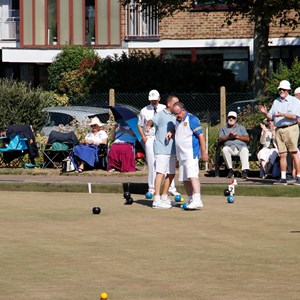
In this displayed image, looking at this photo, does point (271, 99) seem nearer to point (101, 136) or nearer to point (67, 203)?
point (101, 136)

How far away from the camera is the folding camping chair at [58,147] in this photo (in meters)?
21.9

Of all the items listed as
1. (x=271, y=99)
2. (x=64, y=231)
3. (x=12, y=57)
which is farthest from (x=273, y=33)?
(x=64, y=231)

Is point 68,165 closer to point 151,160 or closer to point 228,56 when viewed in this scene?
point 151,160

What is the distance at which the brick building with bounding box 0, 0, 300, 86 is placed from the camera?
42.0 meters

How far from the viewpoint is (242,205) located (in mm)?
16203

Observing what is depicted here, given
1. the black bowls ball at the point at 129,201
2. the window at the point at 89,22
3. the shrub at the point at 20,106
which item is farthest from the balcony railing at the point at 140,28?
the black bowls ball at the point at 129,201

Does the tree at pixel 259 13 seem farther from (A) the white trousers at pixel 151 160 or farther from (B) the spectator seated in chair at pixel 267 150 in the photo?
(A) the white trousers at pixel 151 160

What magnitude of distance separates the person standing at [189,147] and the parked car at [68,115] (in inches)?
356

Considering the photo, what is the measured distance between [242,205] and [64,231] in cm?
368

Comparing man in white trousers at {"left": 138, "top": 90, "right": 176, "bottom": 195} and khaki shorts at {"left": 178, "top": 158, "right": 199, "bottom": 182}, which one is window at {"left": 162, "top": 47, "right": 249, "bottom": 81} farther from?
khaki shorts at {"left": 178, "top": 158, "right": 199, "bottom": 182}

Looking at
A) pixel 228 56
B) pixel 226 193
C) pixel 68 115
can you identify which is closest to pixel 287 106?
pixel 226 193

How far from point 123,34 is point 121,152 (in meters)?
22.5

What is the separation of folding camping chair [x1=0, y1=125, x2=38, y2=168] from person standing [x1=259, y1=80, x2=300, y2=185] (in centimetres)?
561

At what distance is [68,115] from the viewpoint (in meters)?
24.8
